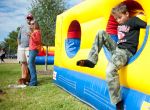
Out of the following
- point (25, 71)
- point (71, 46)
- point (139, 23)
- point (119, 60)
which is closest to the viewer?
point (139, 23)

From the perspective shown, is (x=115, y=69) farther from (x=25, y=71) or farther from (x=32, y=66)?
(x=25, y=71)

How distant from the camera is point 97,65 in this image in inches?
215

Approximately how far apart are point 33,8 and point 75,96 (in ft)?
33.6

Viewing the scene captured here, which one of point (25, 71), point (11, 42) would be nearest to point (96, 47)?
point (25, 71)

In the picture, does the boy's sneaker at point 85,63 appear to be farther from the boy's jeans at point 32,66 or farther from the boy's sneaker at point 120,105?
the boy's jeans at point 32,66

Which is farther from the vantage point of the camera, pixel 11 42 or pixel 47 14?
pixel 11 42

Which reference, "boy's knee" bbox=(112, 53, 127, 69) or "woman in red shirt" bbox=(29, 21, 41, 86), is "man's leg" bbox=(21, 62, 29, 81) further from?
"boy's knee" bbox=(112, 53, 127, 69)

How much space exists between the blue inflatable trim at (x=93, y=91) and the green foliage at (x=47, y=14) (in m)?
7.91

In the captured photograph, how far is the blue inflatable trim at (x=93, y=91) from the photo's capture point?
4176 mm

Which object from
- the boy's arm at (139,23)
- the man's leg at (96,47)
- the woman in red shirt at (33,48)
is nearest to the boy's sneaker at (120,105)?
the man's leg at (96,47)

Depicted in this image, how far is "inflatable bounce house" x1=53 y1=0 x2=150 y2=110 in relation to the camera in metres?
4.11

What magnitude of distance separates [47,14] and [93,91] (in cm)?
1071

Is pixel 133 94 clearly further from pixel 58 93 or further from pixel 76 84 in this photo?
pixel 58 93

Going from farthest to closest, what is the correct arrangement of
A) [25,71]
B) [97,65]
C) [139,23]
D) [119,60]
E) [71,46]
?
[25,71] → [71,46] → [97,65] → [119,60] → [139,23]
